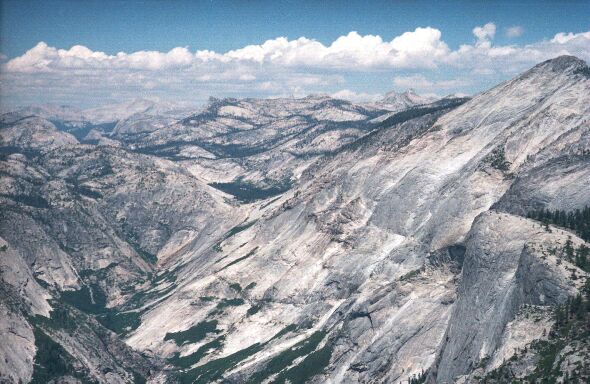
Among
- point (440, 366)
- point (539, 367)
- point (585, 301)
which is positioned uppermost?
point (585, 301)

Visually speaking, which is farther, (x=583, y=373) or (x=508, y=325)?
(x=508, y=325)

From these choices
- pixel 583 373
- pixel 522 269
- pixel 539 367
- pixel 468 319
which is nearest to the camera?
pixel 583 373

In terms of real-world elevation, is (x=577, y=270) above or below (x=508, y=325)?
above

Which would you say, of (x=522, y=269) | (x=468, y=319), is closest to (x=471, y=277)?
(x=468, y=319)

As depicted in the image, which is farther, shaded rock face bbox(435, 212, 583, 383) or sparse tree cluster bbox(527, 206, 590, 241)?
sparse tree cluster bbox(527, 206, 590, 241)

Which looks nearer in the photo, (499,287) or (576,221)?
(499,287)

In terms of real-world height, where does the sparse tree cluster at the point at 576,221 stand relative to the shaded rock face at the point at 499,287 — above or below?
above

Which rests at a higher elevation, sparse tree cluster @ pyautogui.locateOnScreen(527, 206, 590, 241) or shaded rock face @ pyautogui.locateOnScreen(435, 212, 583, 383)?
sparse tree cluster @ pyautogui.locateOnScreen(527, 206, 590, 241)

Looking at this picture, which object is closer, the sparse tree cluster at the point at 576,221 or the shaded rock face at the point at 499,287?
the shaded rock face at the point at 499,287

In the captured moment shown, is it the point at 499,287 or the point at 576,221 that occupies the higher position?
the point at 576,221

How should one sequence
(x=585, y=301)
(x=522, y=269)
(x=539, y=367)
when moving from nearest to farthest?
(x=539, y=367) → (x=585, y=301) → (x=522, y=269)

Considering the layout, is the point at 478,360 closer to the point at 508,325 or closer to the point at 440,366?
the point at 508,325
